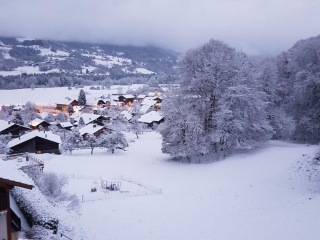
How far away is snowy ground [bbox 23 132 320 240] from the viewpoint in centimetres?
1384

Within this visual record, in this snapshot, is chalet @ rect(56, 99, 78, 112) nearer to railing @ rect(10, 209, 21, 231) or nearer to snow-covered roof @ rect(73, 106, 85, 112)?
snow-covered roof @ rect(73, 106, 85, 112)

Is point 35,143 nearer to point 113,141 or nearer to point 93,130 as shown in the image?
point 93,130

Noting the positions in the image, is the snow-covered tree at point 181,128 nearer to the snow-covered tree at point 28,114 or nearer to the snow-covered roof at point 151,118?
the snow-covered roof at point 151,118

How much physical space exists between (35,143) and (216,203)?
36795 millimetres

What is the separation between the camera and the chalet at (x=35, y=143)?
42.1 metres

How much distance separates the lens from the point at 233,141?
2827 cm

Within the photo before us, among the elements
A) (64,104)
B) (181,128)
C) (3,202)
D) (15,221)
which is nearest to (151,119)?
(181,128)

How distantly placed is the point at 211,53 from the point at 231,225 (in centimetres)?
2108

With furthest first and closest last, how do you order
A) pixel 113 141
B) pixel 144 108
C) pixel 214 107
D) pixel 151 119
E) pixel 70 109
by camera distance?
pixel 70 109, pixel 144 108, pixel 151 119, pixel 113 141, pixel 214 107

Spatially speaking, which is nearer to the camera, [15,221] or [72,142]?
[15,221]

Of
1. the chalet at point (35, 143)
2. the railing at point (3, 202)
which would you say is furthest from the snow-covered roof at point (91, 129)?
the railing at point (3, 202)

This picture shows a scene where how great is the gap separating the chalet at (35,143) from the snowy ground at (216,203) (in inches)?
696

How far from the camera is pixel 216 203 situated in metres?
18.2

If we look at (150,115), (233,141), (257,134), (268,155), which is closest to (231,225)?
(268,155)
